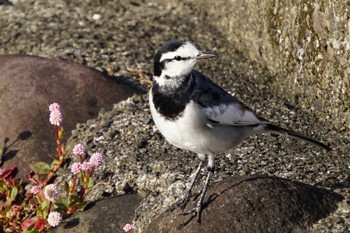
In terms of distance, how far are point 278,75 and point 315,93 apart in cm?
58

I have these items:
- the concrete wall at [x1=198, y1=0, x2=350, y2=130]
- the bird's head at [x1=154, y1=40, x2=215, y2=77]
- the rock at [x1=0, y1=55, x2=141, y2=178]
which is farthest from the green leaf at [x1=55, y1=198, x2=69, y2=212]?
the concrete wall at [x1=198, y1=0, x2=350, y2=130]

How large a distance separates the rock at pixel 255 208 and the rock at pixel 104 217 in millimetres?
533

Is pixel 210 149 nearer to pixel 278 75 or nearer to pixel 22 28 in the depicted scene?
pixel 278 75

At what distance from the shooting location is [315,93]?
6891 mm

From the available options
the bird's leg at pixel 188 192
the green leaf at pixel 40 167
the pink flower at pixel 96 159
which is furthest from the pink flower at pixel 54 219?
the bird's leg at pixel 188 192

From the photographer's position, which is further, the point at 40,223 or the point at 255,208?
the point at 40,223

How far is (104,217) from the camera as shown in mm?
5859

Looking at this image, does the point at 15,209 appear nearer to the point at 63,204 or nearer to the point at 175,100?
the point at 63,204

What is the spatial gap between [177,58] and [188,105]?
297mm

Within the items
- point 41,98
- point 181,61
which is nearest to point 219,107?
point 181,61

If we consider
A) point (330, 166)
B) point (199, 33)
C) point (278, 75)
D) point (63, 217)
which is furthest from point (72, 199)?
point (199, 33)

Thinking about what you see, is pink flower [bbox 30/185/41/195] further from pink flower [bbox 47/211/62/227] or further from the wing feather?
the wing feather

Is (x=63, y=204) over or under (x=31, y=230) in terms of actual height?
over

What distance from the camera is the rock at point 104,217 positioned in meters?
5.81
